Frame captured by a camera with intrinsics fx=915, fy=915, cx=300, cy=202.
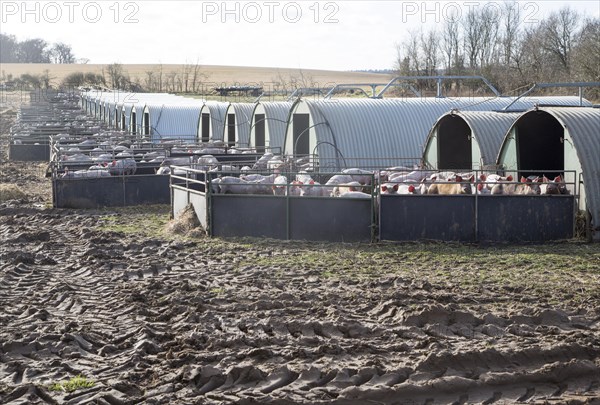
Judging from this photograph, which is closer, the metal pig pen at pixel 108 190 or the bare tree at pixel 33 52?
the metal pig pen at pixel 108 190

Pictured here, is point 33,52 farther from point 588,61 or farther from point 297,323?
point 297,323

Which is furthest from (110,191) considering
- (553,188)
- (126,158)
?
(553,188)

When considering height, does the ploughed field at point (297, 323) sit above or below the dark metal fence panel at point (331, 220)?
below

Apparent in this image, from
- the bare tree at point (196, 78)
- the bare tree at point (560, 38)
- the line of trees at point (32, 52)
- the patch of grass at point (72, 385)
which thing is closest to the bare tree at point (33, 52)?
the line of trees at point (32, 52)

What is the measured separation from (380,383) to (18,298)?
18.2 ft

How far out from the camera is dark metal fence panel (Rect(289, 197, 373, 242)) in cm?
1569

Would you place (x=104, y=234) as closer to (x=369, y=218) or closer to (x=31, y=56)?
(x=369, y=218)

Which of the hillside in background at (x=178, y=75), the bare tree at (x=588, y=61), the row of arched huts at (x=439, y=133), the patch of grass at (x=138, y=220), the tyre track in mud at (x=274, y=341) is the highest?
the hillside in background at (x=178, y=75)

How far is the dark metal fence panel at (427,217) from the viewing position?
15.5 meters

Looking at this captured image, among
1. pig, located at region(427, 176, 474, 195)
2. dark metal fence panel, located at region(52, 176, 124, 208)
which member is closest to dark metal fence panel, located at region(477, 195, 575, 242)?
pig, located at region(427, 176, 474, 195)

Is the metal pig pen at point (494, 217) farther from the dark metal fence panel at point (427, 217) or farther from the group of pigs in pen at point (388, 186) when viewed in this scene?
the group of pigs in pen at point (388, 186)

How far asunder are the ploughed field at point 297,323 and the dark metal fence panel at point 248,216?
1.76ft

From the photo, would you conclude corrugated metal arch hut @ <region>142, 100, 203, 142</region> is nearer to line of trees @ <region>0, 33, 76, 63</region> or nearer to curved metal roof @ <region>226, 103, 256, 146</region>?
curved metal roof @ <region>226, 103, 256, 146</region>

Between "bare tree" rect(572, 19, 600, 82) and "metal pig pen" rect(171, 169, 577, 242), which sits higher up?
"bare tree" rect(572, 19, 600, 82)
